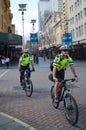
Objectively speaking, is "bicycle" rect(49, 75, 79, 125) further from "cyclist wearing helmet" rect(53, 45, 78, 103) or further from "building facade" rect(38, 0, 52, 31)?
"building facade" rect(38, 0, 52, 31)

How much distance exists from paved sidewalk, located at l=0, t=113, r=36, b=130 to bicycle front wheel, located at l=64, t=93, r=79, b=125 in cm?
96

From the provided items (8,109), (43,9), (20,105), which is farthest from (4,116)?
(43,9)

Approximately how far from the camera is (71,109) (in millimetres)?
8688

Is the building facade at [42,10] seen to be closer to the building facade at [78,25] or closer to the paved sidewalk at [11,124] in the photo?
the building facade at [78,25]

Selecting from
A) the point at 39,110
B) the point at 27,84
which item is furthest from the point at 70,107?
the point at 27,84

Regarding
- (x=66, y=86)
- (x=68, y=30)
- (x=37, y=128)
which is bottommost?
(x=37, y=128)

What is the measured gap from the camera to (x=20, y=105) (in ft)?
38.2

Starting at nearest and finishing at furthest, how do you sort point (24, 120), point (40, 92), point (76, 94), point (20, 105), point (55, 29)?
point (24, 120)
point (20, 105)
point (76, 94)
point (40, 92)
point (55, 29)

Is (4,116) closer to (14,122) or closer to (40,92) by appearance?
(14,122)

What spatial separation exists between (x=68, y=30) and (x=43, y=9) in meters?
108

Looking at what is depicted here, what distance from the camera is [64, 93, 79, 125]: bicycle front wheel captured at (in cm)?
844

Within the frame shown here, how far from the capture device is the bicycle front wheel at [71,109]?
27.7 ft

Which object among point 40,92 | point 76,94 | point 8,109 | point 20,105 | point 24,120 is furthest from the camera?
point 40,92

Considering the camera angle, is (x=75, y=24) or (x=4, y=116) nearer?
(x=4, y=116)
